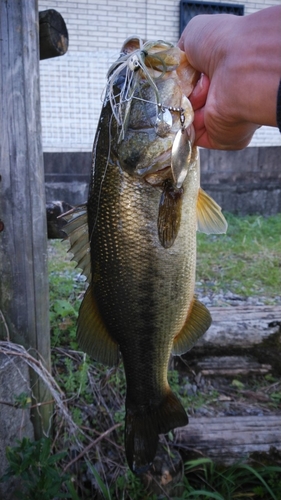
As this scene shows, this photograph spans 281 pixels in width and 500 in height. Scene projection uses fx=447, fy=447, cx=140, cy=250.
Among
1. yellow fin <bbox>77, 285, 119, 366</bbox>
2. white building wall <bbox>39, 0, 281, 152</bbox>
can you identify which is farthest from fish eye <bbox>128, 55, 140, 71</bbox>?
white building wall <bbox>39, 0, 281, 152</bbox>

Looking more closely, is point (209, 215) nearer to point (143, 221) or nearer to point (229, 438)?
point (143, 221)

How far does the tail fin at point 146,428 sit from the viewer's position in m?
2.01

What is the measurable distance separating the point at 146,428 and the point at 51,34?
6.44 feet

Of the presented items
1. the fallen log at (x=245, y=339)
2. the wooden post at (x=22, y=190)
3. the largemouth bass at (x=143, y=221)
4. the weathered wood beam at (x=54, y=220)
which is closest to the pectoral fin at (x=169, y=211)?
the largemouth bass at (x=143, y=221)

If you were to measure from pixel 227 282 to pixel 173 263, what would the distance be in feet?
11.5

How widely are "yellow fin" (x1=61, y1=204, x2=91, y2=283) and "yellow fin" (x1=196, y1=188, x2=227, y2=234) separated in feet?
1.58

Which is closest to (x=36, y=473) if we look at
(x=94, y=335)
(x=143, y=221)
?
(x=94, y=335)

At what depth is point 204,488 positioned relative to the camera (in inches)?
108

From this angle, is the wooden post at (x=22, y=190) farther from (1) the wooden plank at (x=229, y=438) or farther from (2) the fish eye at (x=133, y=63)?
(1) the wooden plank at (x=229, y=438)

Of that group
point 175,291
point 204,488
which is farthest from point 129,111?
point 204,488

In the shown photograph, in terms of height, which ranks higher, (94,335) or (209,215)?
(209,215)

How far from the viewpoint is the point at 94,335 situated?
1.89 meters

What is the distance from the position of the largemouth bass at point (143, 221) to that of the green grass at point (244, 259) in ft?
10.0

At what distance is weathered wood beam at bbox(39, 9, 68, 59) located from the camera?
223 centimetres
